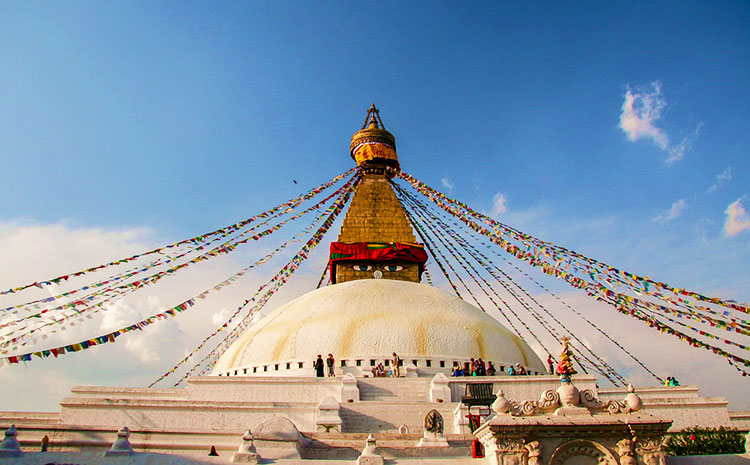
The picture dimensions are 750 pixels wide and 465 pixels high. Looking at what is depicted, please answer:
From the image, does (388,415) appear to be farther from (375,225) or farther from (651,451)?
(375,225)

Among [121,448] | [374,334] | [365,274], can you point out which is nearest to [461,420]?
[374,334]

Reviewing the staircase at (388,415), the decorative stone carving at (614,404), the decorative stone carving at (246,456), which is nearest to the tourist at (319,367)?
the staircase at (388,415)

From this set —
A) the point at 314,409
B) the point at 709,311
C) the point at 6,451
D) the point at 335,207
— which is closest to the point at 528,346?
the point at 709,311

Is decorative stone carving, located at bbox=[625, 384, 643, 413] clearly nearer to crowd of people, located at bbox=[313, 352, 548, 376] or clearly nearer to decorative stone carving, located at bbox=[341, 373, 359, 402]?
decorative stone carving, located at bbox=[341, 373, 359, 402]

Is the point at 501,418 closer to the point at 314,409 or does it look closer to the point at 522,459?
the point at 522,459

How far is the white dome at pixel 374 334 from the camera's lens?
14531 mm

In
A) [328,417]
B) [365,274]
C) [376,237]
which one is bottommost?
[328,417]

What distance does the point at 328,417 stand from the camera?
10914mm

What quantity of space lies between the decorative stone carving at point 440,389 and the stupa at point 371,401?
2 centimetres

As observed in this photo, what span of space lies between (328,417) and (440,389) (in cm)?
266

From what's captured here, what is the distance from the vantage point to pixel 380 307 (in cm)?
1593

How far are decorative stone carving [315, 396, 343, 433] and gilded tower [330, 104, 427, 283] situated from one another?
9140 mm

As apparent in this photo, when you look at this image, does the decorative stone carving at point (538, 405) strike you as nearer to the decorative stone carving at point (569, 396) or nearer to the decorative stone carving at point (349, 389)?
the decorative stone carving at point (569, 396)

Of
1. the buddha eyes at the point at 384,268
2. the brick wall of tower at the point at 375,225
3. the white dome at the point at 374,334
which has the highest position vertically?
the brick wall of tower at the point at 375,225
